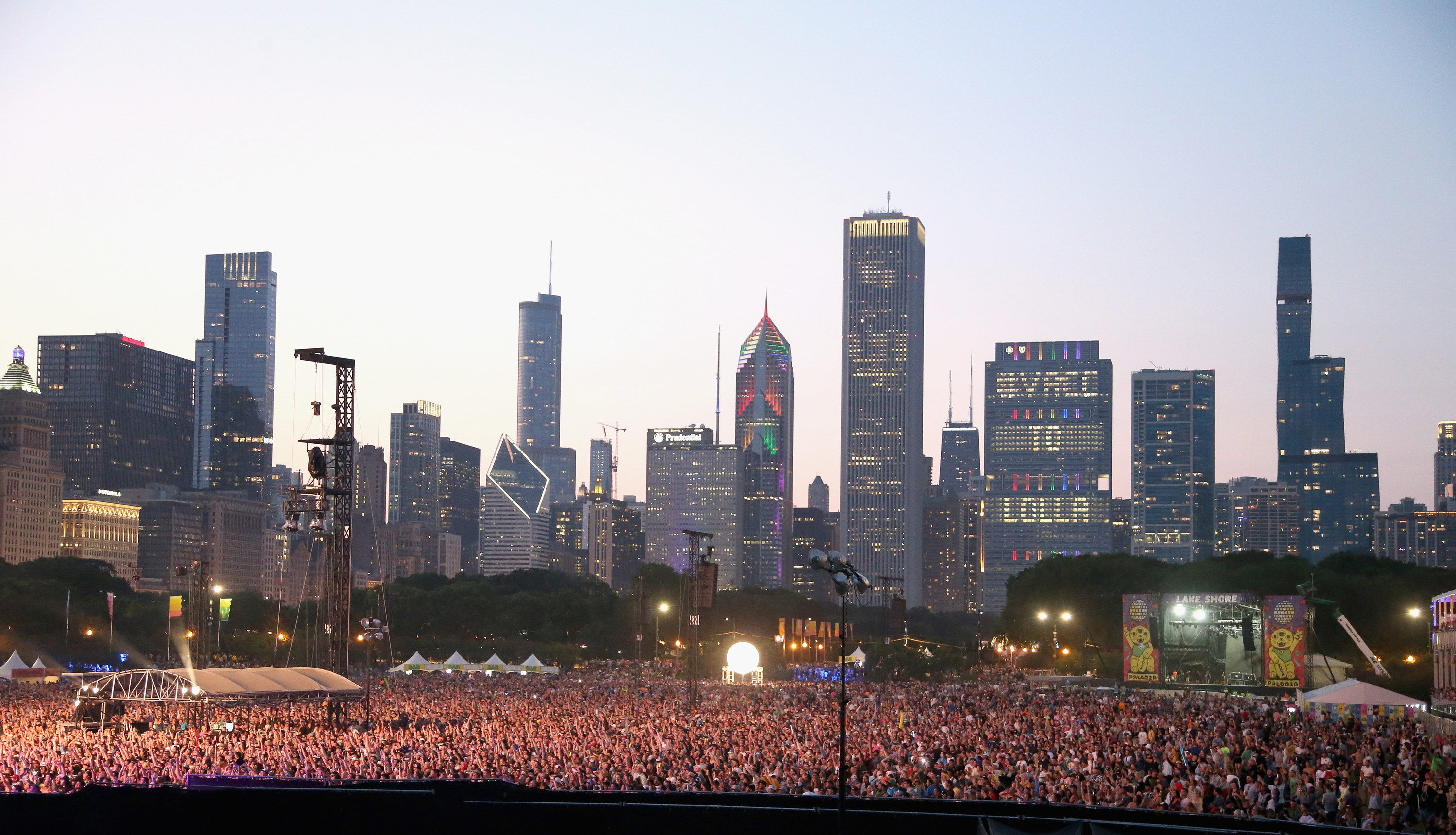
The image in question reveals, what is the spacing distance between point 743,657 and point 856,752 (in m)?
16.7

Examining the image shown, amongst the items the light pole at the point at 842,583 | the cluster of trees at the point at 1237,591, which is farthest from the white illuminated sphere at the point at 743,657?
the cluster of trees at the point at 1237,591

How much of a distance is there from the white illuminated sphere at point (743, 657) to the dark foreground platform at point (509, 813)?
20902mm

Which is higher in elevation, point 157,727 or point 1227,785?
point 1227,785

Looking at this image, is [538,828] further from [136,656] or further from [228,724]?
[136,656]

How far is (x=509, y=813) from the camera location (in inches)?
826

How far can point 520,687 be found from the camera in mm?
59844

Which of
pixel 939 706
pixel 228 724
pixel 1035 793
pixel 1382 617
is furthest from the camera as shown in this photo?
pixel 1382 617

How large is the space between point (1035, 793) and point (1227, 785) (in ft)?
10.0

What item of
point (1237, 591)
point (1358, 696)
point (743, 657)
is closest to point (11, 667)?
point (743, 657)

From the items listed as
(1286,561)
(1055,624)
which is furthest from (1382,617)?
(1055,624)

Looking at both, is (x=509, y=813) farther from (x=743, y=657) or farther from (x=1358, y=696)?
(x=1358, y=696)

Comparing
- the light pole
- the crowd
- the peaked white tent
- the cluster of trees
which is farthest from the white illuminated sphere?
the cluster of trees

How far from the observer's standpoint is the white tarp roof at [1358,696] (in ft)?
119

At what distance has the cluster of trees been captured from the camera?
86.1m
